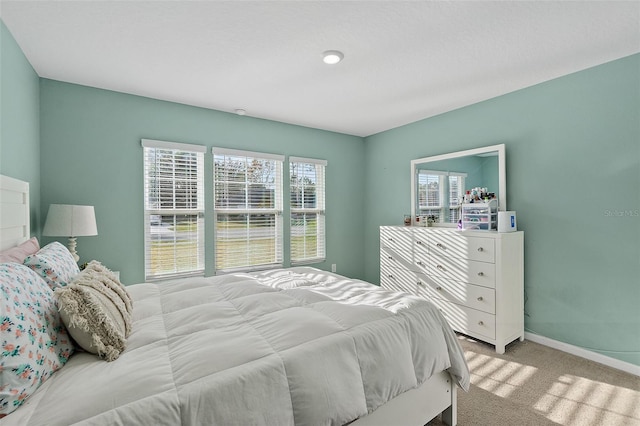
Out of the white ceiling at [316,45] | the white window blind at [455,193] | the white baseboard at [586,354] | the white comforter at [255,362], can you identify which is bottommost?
the white baseboard at [586,354]

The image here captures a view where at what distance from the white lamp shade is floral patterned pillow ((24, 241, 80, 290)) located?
0.86 meters

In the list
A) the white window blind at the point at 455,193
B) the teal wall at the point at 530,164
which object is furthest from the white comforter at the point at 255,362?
the white window blind at the point at 455,193

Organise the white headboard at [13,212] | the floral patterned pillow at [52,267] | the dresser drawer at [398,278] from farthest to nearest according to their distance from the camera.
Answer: the dresser drawer at [398,278] → the white headboard at [13,212] → the floral patterned pillow at [52,267]

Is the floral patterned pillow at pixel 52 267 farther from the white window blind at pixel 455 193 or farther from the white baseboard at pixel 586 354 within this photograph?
the white baseboard at pixel 586 354

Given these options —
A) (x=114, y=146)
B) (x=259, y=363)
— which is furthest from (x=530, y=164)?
(x=114, y=146)

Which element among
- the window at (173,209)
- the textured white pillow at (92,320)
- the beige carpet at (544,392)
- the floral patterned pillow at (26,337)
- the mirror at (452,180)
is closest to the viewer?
the floral patterned pillow at (26,337)

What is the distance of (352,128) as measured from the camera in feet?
14.9

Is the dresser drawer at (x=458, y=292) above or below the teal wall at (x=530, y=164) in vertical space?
below

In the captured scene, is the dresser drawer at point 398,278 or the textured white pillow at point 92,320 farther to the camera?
the dresser drawer at point 398,278

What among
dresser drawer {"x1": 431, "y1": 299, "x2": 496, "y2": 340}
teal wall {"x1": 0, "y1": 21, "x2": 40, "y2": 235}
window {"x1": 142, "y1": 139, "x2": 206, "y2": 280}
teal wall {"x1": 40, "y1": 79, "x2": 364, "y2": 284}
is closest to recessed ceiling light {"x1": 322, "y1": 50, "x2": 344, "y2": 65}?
teal wall {"x1": 40, "y1": 79, "x2": 364, "y2": 284}

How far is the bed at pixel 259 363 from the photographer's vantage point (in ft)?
3.29

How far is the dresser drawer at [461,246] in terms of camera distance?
2876 millimetres

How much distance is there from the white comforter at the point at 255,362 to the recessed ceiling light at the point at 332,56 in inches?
71.2

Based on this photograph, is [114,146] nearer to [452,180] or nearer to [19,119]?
[19,119]
